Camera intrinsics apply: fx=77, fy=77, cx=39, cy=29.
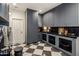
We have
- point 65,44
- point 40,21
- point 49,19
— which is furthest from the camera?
point 40,21

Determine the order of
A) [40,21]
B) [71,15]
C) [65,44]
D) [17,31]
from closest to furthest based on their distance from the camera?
1. [71,15]
2. [65,44]
3. [17,31]
4. [40,21]

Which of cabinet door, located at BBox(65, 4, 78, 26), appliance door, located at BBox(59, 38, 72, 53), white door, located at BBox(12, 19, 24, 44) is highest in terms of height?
cabinet door, located at BBox(65, 4, 78, 26)

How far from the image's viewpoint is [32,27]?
189 inches

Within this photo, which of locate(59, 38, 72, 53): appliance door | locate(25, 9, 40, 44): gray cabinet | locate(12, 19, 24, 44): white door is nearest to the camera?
locate(59, 38, 72, 53): appliance door

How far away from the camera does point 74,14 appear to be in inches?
111

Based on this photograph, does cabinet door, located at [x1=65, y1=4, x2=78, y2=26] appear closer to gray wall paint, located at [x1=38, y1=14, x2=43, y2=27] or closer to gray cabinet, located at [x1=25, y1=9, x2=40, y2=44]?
gray cabinet, located at [x1=25, y1=9, x2=40, y2=44]

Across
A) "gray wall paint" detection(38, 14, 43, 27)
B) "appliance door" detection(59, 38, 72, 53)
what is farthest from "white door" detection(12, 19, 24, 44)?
"appliance door" detection(59, 38, 72, 53)

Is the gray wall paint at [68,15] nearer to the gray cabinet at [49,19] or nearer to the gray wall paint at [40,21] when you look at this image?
the gray cabinet at [49,19]

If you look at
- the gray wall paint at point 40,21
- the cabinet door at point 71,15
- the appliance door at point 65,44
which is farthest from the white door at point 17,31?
the cabinet door at point 71,15

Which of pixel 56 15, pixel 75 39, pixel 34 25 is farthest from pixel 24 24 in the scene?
pixel 75 39

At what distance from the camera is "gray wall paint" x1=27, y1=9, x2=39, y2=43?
4.62 meters

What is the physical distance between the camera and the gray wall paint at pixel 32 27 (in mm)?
4618

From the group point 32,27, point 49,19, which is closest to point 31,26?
point 32,27

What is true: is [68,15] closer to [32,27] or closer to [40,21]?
[32,27]
